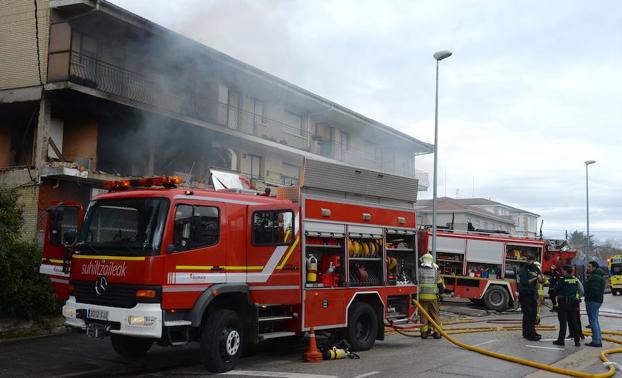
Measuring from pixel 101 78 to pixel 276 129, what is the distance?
8432mm

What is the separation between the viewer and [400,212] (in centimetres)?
1130

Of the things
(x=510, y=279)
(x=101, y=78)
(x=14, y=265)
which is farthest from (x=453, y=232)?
(x=14, y=265)

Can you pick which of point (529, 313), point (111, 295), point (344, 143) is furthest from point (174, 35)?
point (344, 143)

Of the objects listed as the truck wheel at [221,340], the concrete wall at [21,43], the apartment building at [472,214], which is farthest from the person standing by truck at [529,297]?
the apartment building at [472,214]

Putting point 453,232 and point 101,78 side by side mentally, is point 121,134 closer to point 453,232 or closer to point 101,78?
point 101,78

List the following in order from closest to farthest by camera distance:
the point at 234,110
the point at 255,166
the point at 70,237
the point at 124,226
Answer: the point at 124,226 < the point at 70,237 < the point at 234,110 < the point at 255,166

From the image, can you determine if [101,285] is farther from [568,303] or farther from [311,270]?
[568,303]

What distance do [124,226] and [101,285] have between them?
0.78 metres

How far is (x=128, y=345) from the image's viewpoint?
8805 millimetres

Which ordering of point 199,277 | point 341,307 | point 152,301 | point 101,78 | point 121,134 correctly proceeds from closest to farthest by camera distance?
point 152,301, point 199,277, point 341,307, point 101,78, point 121,134

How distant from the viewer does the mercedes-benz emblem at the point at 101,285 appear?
7372 mm

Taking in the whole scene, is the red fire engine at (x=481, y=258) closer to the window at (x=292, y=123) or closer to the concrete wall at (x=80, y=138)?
the window at (x=292, y=123)

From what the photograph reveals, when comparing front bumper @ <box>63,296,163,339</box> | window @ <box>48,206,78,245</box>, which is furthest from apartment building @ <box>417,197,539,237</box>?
front bumper @ <box>63,296,163,339</box>

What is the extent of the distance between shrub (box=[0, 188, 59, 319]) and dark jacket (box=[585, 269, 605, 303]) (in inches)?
397
